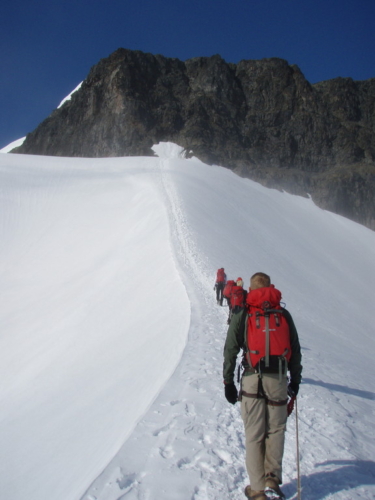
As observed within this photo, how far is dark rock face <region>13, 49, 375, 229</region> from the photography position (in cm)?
5958

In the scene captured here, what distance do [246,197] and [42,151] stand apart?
151 ft

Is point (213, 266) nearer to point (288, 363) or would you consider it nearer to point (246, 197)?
point (288, 363)

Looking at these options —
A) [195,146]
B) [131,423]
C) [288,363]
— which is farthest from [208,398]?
[195,146]

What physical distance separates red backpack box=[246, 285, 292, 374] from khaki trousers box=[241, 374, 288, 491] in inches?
5.1

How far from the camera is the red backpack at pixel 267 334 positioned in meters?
3.29

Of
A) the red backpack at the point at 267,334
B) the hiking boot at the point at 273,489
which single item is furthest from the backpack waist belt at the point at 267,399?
the hiking boot at the point at 273,489

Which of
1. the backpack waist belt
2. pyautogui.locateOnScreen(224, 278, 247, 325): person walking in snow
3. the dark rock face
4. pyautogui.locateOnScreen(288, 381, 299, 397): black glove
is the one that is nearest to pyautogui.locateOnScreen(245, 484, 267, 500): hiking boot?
the backpack waist belt

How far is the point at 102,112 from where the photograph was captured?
222 ft

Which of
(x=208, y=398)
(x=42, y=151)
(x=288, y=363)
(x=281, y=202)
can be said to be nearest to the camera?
(x=288, y=363)

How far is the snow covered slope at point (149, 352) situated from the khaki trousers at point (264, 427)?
415 millimetres

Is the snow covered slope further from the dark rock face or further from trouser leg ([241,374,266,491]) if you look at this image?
the dark rock face

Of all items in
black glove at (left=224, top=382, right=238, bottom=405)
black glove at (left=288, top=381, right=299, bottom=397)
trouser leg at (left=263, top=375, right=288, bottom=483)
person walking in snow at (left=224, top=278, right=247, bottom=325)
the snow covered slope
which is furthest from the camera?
person walking in snow at (left=224, top=278, right=247, bottom=325)

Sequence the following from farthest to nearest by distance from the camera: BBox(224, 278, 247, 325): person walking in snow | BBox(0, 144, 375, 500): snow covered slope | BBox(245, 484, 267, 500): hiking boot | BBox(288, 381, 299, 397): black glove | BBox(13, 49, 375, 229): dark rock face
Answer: BBox(13, 49, 375, 229): dark rock face
BBox(224, 278, 247, 325): person walking in snow
BBox(0, 144, 375, 500): snow covered slope
BBox(288, 381, 299, 397): black glove
BBox(245, 484, 267, 500): hiking boot

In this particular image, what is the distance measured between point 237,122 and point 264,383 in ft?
237
